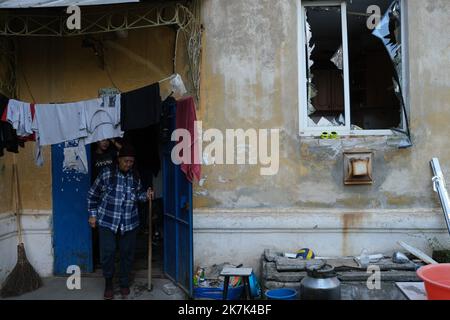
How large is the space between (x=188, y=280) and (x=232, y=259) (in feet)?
2.42

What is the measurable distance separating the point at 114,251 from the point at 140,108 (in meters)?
1.81

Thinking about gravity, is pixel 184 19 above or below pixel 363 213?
above

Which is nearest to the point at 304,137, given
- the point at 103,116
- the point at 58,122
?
the point at 103,116

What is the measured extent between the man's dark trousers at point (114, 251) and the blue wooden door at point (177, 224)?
1.89 ft

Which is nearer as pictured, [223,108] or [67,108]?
[67,108]

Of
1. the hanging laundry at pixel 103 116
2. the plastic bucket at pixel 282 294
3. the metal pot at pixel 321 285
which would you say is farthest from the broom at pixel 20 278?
the metal pot at pixel 321 285

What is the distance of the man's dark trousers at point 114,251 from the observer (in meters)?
5.77

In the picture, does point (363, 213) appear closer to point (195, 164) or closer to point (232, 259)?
point (232, 259)

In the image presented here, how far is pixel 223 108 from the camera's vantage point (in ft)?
20.5

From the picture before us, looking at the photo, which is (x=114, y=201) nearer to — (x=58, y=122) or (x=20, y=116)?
(x=58, y=122)

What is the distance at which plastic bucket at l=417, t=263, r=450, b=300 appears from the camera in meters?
4.02

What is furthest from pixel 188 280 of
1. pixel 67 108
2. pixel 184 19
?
pixel 184 19

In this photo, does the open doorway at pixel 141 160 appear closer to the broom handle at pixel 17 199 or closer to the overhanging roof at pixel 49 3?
the broom handle at pixel 17 199

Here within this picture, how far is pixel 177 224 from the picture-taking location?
6098 millimetres
